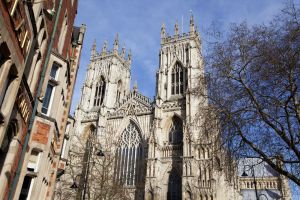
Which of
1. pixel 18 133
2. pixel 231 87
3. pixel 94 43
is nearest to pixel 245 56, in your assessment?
pixel 231 87

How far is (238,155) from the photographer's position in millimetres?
11180

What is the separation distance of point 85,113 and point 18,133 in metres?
36.4

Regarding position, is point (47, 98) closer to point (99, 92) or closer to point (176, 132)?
point (176, 132)

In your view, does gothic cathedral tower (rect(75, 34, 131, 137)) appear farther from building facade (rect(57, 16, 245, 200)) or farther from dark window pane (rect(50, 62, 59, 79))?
dark window pane (rect(50, 62, 59, 79))

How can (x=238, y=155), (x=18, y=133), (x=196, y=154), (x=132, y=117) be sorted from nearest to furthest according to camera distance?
(x=18, y=133) < (x=238, y=155) < (x=196, y=154) < (x=132, y=117)

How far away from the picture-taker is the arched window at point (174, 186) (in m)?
31.2

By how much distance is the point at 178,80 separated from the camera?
40.5 m

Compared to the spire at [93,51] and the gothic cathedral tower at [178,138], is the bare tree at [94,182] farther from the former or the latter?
the spire at [93,51]

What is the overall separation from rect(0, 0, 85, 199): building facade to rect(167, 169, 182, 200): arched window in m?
20.8

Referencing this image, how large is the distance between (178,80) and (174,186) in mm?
15334

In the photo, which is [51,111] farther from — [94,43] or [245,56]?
[94,43]

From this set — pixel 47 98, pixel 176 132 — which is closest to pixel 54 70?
pixel 47 98

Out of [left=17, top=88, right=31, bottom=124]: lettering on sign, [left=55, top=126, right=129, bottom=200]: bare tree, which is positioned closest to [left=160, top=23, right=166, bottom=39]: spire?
[left=55, top=126, right=129, bottom=200]: bare tree

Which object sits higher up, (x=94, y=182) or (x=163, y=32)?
(x=163, y=32)
